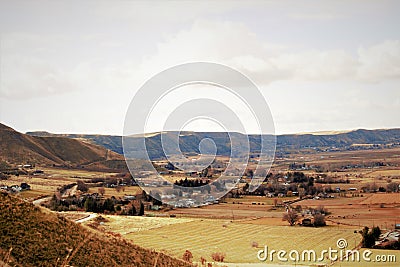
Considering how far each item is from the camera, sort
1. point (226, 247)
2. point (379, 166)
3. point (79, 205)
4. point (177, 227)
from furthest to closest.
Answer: point (379, 166) → point (79, 205) → point (177, 227) → point (226, 247)

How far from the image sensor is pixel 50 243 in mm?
20625

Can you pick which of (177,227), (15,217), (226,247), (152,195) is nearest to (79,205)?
(152,195)

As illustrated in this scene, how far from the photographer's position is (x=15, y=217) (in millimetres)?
21859

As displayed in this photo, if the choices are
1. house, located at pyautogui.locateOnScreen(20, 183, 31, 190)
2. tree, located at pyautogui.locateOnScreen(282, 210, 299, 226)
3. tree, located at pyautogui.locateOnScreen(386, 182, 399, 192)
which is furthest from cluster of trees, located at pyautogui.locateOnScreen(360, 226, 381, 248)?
house, located at pyautogui.locateOnScreen(20, 183, 31, 190)

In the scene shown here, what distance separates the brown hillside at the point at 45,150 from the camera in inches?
5271

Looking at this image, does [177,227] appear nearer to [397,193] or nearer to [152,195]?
[152,195]

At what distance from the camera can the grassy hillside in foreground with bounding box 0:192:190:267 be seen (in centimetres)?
1902

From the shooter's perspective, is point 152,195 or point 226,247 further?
point 152,195

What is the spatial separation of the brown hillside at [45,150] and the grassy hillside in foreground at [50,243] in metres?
112

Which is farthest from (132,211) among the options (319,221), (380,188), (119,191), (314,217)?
(380,188)

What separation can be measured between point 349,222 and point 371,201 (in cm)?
Result: 2110

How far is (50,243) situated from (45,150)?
133356mm

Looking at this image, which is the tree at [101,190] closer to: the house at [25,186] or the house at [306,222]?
the house at [25,186]

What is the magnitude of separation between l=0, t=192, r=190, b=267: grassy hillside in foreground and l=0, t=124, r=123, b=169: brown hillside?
112175 mm
